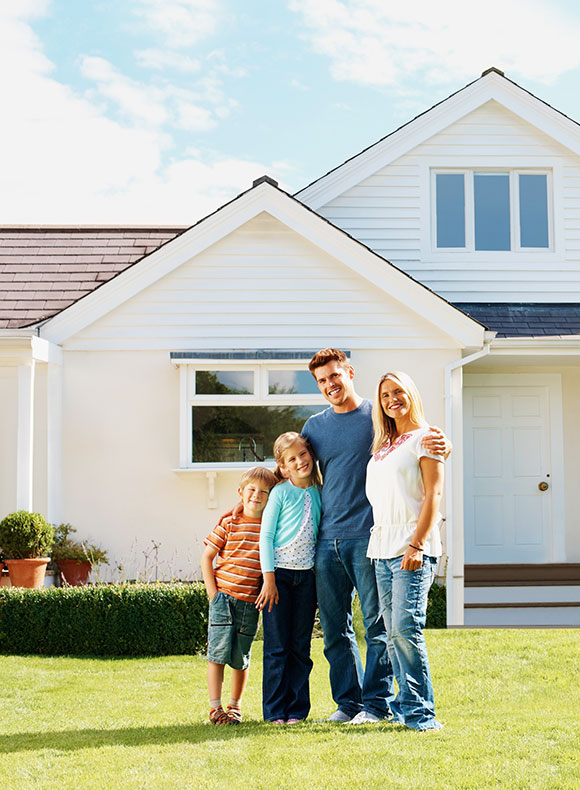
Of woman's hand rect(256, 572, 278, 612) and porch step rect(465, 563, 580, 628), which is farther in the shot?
porch step rect(465, 563, 580, 628)

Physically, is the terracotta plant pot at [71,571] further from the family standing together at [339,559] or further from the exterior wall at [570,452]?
the exterior wall at [570,452]

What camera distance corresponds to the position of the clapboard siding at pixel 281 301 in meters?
9.22

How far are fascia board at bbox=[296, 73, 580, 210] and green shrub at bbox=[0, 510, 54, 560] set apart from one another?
532 centimetres

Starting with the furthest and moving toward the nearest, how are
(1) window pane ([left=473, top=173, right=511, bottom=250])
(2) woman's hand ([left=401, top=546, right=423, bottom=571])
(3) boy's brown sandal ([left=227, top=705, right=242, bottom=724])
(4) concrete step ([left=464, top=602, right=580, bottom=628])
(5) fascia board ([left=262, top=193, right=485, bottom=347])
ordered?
(1) window pane ([left=473, top=173, right=511, bottom=250]), (5) fascia board ([left=262, top=193, right=485, bottom=347]), (4) concrete step ([left=464, top=602, right=580, bottom=628]), (3) boy's brown sandal ([left=227, top=705, right=242, bottom=724]), (2) woman's hand ([left=401, top=546, right=423, bottom=571])

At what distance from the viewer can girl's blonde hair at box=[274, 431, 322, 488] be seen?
4.54m

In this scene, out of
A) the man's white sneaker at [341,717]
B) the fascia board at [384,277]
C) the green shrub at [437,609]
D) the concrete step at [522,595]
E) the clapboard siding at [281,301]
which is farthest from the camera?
the concrete step at [522,595]

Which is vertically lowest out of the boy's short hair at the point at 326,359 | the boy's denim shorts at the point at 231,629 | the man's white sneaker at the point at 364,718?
the man's white sneaker at the point at 364,718

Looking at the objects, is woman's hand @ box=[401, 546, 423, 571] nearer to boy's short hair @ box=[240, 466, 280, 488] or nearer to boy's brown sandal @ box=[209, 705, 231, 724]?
boy's short hair @ box=[240, 466, 280, 488]

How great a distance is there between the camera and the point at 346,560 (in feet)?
14.6

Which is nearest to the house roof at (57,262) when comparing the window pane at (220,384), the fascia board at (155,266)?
the fascia board at (155,266)

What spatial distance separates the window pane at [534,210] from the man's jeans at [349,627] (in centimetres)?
767

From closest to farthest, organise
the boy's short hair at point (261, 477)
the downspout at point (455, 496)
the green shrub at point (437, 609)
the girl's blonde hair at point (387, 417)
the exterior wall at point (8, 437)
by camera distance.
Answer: the girl's blonde hair at point (387, 417)
the boy's short hair at point (261, 477)
the green shrub at point (437, 609)
the downspout at point (455, 496)
the exterior wall at point (8, 437)

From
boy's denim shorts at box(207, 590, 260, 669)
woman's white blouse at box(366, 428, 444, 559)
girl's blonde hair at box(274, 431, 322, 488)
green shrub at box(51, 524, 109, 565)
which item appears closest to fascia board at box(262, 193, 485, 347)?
green shrub at box(51, 524, 109, 565)

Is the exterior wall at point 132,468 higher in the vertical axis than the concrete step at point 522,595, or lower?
higher
